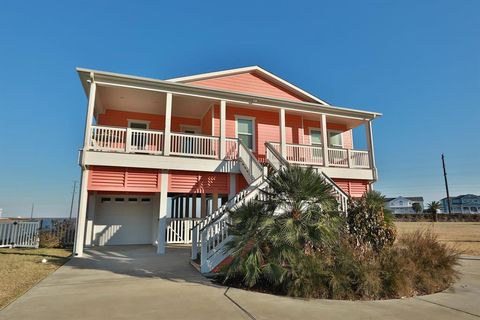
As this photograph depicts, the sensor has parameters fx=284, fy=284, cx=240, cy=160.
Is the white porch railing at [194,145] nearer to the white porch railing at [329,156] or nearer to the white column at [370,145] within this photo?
the white porch railing at [329,156]

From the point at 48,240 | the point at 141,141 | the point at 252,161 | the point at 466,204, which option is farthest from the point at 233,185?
the point at 466,204

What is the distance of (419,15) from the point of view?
11.8 meters

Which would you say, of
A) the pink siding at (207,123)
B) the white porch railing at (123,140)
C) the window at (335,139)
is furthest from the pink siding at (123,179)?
the window at (335,139)

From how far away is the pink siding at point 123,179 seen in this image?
10.6 meters

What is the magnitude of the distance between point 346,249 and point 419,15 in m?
11.2

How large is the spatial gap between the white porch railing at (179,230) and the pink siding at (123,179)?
3.35 m

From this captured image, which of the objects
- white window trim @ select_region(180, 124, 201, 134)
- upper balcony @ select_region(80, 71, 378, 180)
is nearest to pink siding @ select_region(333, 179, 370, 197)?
upper balcony @ select_region(80, 71, 378, 180)

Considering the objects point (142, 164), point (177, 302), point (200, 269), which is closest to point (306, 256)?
point (177, 302)

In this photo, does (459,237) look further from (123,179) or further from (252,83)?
(123,179)

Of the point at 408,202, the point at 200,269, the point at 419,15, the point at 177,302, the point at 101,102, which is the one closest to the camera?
the point at 177,302

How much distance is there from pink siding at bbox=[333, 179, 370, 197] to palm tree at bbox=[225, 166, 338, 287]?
7949mm

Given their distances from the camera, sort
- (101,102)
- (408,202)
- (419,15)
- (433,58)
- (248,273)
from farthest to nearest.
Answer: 1. (408,202)
2. (433,58)
3. (101,102)
4. (419,15)
5. (248,273)

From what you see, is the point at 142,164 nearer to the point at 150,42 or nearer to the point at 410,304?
the point at 150,42

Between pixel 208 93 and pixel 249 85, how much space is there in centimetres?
372
